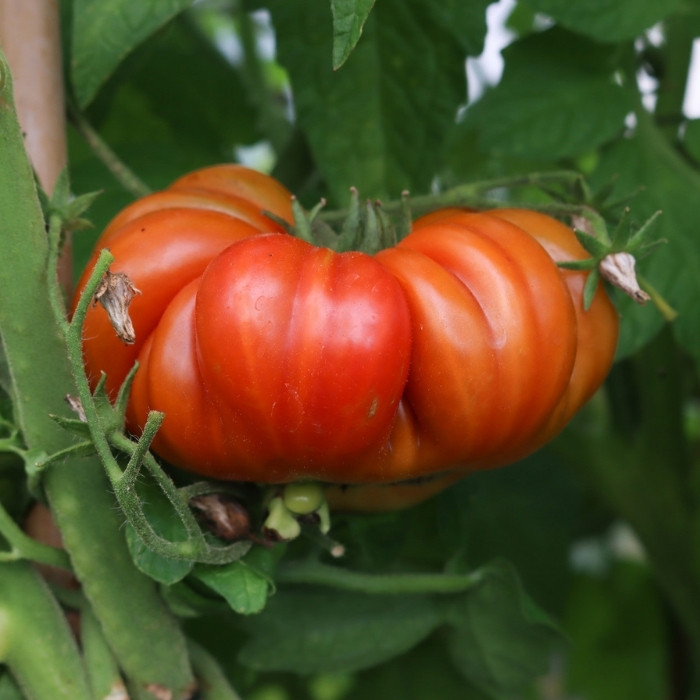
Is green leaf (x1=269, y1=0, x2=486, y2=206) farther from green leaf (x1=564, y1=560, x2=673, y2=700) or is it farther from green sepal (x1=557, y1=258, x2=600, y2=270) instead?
green leaf (x1=564, y1=560, x2=673, y2=700)

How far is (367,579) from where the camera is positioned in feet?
2.33

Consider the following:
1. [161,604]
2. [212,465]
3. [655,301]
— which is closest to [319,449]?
[212,465]

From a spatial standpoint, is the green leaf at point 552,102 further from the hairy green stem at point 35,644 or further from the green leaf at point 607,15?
the hairy green stem at point 35,644

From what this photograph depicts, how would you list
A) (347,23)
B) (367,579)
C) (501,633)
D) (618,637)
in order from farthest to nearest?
1. (618,637)
2. (501,633)
3. (367,579)
4. (347,23)

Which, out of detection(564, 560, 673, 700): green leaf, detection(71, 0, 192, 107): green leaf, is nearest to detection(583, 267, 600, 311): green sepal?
detection(71, 0, 192, 107): green leaf

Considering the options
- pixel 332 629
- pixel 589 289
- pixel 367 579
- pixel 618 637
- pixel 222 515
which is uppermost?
pixel 589 289

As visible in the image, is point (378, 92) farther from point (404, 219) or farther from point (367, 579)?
point (367, 579)

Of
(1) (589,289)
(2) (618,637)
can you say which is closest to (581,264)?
(1) (589,289)

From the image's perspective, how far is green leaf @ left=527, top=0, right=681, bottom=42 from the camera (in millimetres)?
742

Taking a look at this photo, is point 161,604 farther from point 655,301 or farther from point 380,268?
point 655,301

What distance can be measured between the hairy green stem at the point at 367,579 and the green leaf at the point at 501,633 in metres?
0.03

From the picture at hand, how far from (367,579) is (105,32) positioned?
16.9 inches

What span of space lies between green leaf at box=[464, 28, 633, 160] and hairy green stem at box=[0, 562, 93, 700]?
478 mm

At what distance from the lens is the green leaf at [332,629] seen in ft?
2.71
